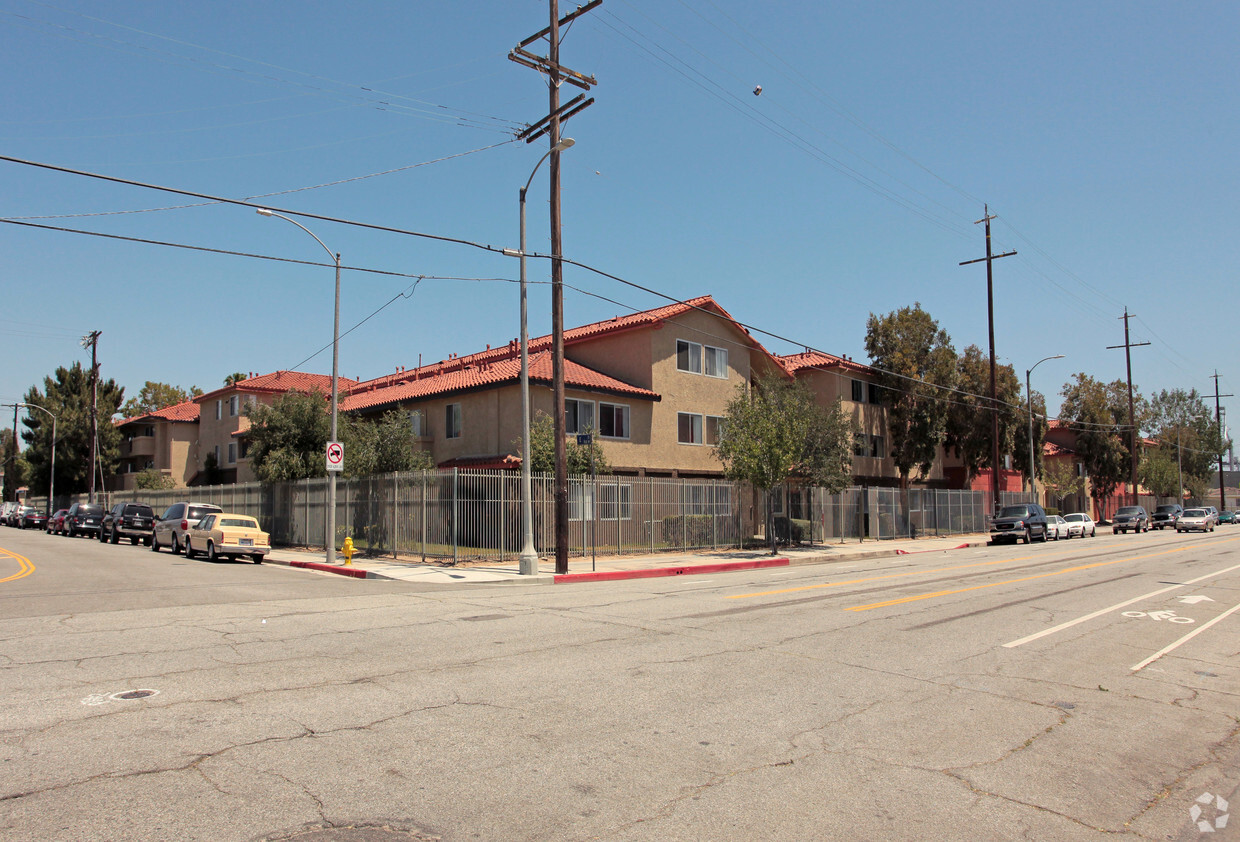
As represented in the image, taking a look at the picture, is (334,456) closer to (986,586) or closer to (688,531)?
(688,531)

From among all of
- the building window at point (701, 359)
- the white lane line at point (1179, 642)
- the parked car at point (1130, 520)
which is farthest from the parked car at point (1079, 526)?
the white lane line at point (1179, 642)

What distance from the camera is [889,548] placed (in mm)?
32500

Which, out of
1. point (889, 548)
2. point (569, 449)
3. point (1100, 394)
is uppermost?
point (1100, 394)

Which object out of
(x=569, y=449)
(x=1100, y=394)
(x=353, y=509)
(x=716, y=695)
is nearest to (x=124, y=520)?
(x=353, y=509)

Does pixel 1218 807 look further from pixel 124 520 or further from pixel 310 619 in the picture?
pixel 124 520

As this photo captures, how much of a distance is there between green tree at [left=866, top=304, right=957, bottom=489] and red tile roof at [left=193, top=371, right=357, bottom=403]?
30.4 meters

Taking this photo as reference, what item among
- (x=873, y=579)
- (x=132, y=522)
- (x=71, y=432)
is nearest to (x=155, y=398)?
(x=71, y=432)

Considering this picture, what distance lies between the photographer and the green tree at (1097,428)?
58.6 meters

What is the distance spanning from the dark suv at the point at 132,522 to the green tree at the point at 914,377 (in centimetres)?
3604

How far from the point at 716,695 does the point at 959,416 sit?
44.7m

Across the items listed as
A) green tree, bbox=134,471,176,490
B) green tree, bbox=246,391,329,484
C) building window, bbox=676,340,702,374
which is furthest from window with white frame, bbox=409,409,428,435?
green tree, bbox=134,471,176,490

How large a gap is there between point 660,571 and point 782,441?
7.75 m

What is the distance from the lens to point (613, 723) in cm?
636

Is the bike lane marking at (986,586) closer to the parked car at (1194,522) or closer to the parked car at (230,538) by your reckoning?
the parked car at (230,538)
